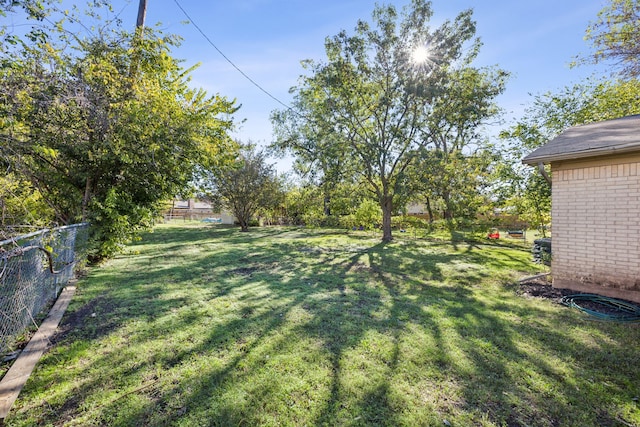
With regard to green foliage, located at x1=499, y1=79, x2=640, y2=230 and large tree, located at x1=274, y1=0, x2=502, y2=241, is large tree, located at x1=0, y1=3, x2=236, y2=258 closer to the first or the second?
large tree, located at x1=274, y1=0, x2=502, y2=241

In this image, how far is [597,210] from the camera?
5051 mm

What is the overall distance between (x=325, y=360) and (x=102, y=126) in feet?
19.8

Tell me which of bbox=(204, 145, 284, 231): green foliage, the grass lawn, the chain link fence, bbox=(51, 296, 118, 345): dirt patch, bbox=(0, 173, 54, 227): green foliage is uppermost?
bbox=(204, 145, 284, 231): green foliage

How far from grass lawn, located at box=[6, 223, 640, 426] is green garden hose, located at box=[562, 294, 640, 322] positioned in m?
0.33

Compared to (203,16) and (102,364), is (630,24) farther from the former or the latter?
(102,364)

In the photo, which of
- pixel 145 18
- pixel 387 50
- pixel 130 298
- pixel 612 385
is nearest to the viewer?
pixel 612 385

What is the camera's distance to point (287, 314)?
404 centimetres

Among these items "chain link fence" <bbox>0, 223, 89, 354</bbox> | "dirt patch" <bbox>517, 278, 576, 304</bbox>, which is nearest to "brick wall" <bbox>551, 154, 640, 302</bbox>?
"dirt patch" <bbox>517, 278, 576, 304</bbox>

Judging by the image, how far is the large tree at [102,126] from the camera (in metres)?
4.54

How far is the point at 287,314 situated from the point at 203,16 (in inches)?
430

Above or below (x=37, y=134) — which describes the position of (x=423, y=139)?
above

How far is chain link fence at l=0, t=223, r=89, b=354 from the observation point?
256 centimetres

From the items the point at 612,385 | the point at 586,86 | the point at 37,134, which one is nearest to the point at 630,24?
the point at 586,86

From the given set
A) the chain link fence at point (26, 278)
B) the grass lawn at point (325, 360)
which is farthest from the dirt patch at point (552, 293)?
the chain link fence at point (26, 278)
